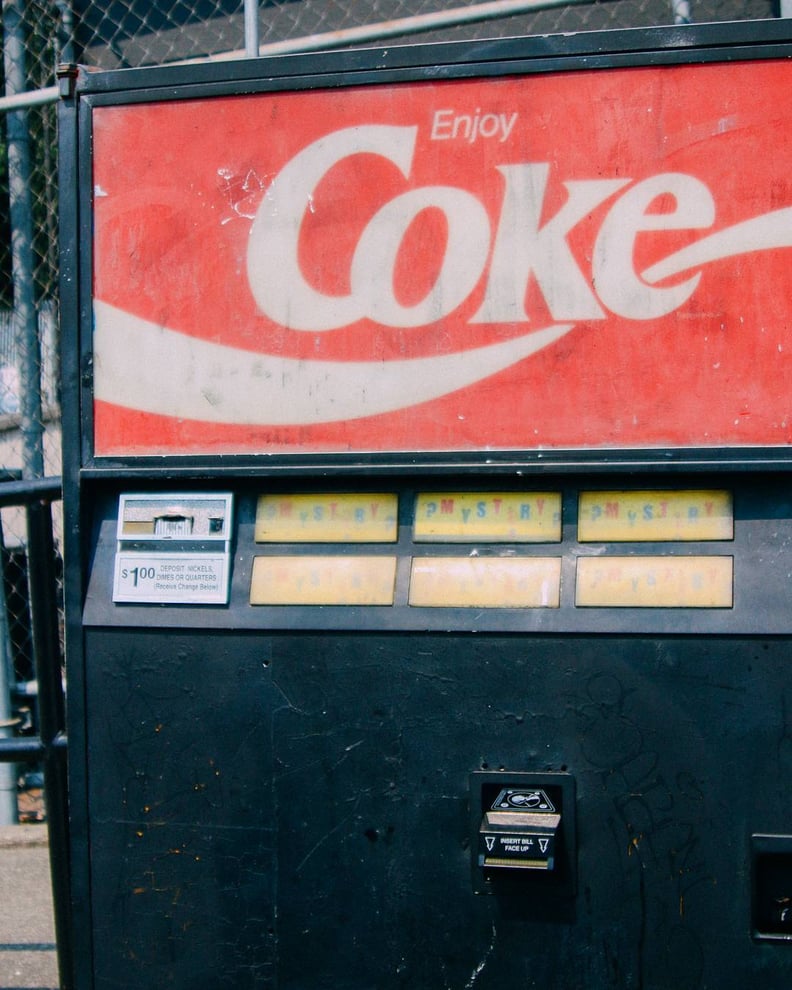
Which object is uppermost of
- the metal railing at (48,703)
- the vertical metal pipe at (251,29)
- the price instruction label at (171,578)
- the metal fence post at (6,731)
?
the vertical metal pipe at (251,29)

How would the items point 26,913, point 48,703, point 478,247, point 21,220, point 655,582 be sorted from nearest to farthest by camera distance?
point 655,582 → point 478,247 → point 48,703 → point 26,913 → point 21,220

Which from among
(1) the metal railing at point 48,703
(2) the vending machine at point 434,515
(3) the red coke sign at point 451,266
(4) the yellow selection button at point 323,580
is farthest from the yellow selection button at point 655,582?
(1) the metal railing at point 48,703

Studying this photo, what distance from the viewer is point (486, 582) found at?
1.88 meters

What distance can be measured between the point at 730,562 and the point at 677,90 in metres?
0.85

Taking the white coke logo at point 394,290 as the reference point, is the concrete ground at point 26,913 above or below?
below

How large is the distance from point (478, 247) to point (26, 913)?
2708 millimetres

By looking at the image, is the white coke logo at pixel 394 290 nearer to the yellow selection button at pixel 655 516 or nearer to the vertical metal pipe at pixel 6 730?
the yellow selection button at pixel 655 516

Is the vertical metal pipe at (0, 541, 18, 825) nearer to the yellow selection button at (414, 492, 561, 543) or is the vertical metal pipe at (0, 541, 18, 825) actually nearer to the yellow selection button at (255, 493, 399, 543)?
the yellow selection button at (255, 493, 399, 543)

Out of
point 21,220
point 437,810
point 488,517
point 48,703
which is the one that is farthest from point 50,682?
point 21,220

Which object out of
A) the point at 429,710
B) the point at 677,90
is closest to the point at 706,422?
the point at 677,90

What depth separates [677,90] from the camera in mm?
1852

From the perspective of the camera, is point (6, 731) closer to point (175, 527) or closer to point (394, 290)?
point (175, 527)

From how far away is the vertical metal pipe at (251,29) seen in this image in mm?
2643

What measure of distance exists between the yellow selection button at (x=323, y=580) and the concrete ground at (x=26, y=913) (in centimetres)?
169
